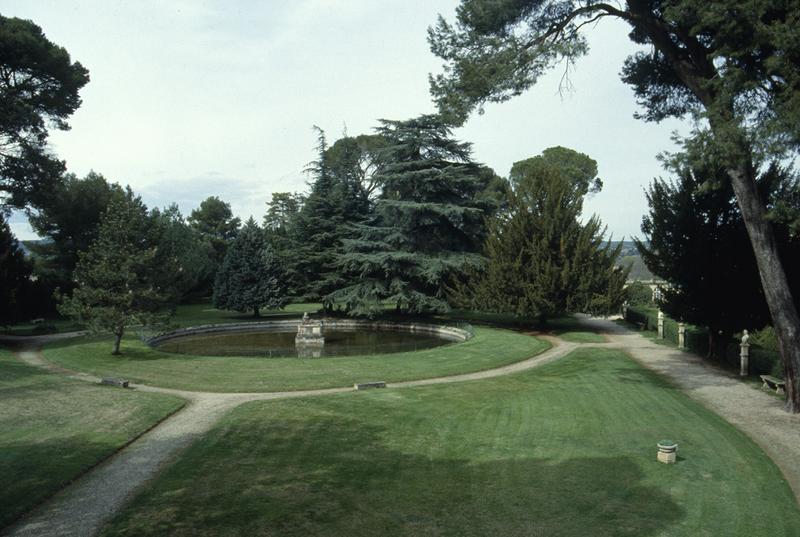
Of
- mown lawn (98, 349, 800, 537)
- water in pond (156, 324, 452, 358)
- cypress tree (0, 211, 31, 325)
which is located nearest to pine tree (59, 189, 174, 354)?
water in pond (156, 324, 452, 358)

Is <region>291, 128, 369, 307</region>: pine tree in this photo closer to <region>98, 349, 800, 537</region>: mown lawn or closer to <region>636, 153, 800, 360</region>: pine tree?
<region>636, 153, 800, 360</region>: pine tree

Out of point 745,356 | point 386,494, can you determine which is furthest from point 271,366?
point 745,356

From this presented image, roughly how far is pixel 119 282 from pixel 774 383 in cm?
2662

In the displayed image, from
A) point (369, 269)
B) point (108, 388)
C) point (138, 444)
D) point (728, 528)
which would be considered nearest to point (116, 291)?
point (108, 388)

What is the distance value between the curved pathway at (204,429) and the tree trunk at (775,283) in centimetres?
116

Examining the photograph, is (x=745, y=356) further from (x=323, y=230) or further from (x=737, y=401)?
(x=323, y=230)

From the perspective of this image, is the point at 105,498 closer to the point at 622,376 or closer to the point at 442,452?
the point at 442,452

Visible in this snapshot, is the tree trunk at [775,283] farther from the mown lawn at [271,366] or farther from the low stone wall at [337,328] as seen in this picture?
the low stone wall at [337,328]

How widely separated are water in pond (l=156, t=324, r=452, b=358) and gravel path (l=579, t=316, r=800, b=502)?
40.4ft

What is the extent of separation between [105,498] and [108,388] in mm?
9665

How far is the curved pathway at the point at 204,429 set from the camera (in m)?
8.95

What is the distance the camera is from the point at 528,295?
110ft

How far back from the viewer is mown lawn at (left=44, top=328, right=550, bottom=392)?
65.5 feet

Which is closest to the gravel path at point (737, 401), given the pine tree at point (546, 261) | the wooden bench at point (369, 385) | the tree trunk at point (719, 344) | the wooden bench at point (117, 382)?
the tree trunk at point (719, 344)
